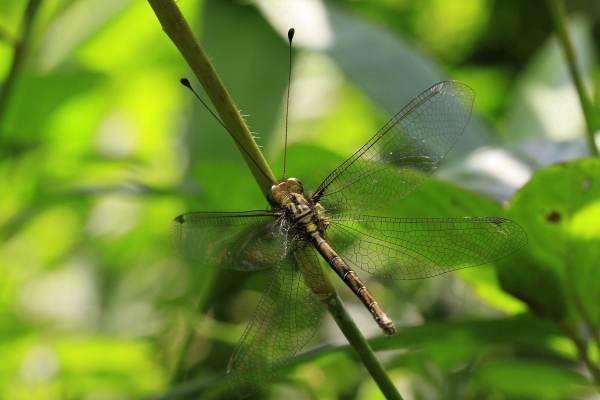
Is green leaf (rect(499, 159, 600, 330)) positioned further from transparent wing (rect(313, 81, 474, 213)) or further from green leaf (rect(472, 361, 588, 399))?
green leaf (rect(472, 361, 588, 399))

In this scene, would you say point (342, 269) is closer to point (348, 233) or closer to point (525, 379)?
point (348, 233)

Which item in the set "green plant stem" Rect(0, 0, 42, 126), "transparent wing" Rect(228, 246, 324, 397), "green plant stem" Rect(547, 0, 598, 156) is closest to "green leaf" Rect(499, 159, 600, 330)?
"green plant stem" Rect(547, 0, 598, 156)

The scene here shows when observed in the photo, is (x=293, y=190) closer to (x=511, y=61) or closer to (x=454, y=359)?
(x=454, y=359)

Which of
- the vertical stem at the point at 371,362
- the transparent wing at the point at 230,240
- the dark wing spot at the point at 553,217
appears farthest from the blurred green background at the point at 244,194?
the vertical stem at the point at 371,362

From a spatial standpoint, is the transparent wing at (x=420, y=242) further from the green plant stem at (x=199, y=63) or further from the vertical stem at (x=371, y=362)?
the green plant stem at (x=199, y=63)

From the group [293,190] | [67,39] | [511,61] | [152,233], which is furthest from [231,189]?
[511,61]

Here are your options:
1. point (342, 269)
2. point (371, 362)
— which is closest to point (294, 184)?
point (342, 269)
